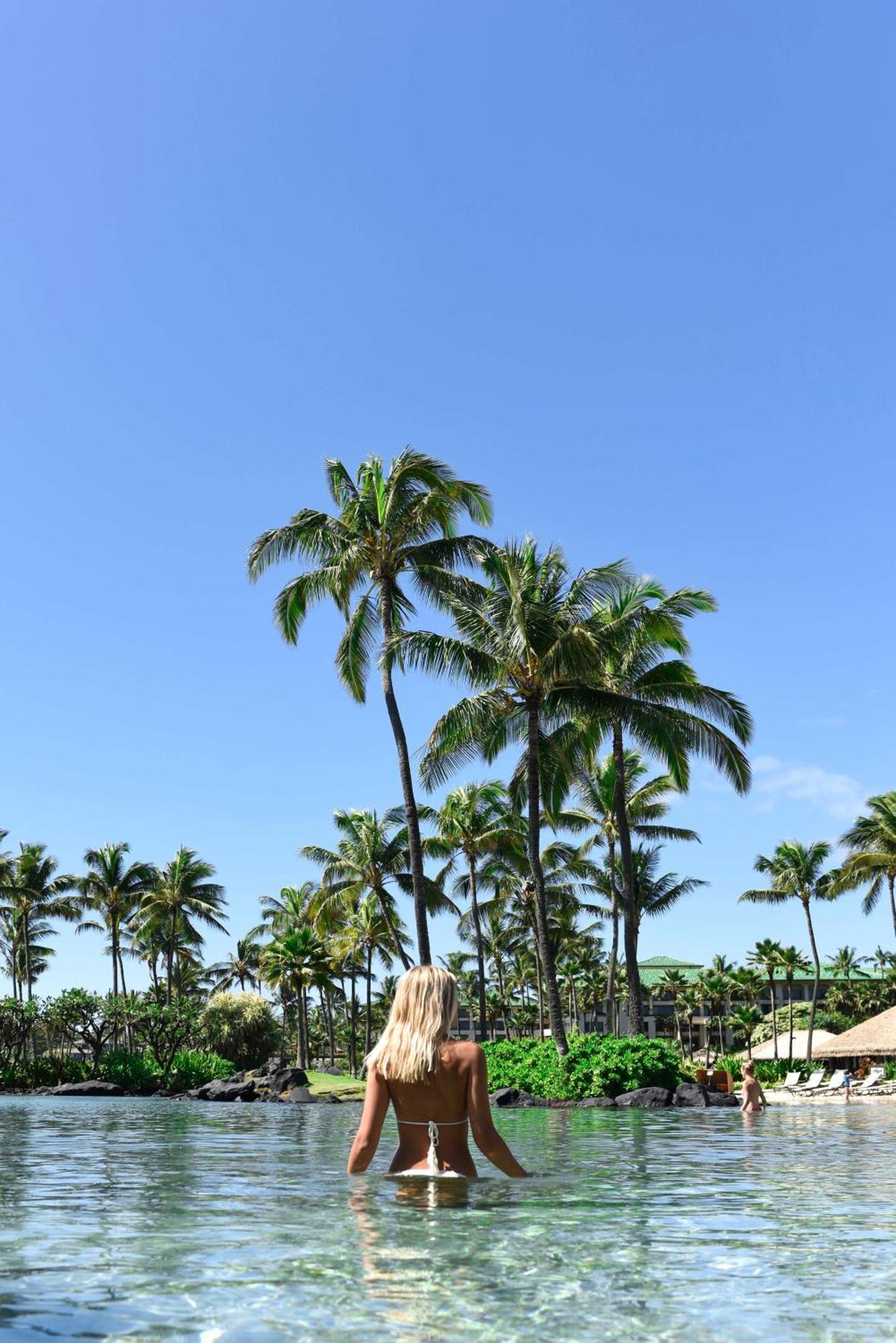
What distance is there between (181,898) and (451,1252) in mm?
64715

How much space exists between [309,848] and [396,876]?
446 cm

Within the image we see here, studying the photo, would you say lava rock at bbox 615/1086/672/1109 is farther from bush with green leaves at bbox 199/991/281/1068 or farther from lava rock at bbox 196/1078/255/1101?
bush with green leaves at bbox 199/991/281/1068

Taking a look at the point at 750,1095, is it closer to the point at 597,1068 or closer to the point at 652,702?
the point at 597,1068

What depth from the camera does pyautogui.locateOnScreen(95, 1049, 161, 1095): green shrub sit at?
4572 cm

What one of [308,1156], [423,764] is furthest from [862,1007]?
[308,1156]

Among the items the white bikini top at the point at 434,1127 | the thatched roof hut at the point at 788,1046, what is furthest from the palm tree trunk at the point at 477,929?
the white bikini top at the point at 434,1127

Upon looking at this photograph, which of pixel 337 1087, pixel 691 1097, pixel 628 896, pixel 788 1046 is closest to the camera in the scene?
pixel 691 1097

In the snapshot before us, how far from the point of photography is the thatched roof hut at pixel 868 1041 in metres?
57.1

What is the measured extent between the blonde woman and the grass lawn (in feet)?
113

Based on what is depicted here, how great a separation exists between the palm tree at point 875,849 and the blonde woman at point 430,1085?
191 feet

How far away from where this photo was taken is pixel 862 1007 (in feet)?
297

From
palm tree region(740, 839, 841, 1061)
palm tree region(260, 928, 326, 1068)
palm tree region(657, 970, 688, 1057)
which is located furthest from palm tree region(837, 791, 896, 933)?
palm tree region(657, 970, 688, 1057)

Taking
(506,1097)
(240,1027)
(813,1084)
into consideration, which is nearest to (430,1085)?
(506,1097)

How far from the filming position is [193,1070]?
47.3 m
